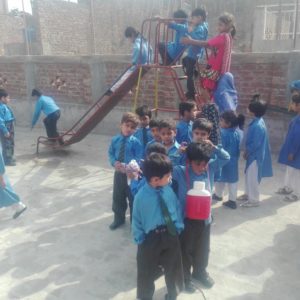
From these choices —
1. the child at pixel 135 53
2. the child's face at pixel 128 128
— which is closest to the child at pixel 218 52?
the child at pixel 135 53

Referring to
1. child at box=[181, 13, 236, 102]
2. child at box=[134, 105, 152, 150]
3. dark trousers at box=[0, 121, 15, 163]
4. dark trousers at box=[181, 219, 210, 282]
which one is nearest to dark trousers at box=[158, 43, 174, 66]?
child at box=[181, 13, 236, 102]

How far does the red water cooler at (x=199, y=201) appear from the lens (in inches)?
109

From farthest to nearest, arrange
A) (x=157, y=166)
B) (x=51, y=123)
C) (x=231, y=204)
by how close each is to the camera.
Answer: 1. (x=51, y=123)
2. (x=231, y=204)
3. (x=157, y=166)

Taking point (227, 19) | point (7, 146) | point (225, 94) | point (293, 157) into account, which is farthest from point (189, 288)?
point (7, 146)

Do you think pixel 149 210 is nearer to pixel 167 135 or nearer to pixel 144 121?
pixel 167 135

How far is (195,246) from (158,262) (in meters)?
0.39

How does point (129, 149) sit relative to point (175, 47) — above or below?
below

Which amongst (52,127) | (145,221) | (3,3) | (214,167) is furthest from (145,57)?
(3,3)

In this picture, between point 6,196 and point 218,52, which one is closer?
point 6,196

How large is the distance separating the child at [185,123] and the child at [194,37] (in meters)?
1.18

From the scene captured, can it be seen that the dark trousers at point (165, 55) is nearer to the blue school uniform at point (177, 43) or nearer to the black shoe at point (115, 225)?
the blue school uniform at point (177, 43)

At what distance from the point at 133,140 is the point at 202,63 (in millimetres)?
3161

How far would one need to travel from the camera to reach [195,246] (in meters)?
3.06

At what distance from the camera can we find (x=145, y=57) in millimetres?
6234
